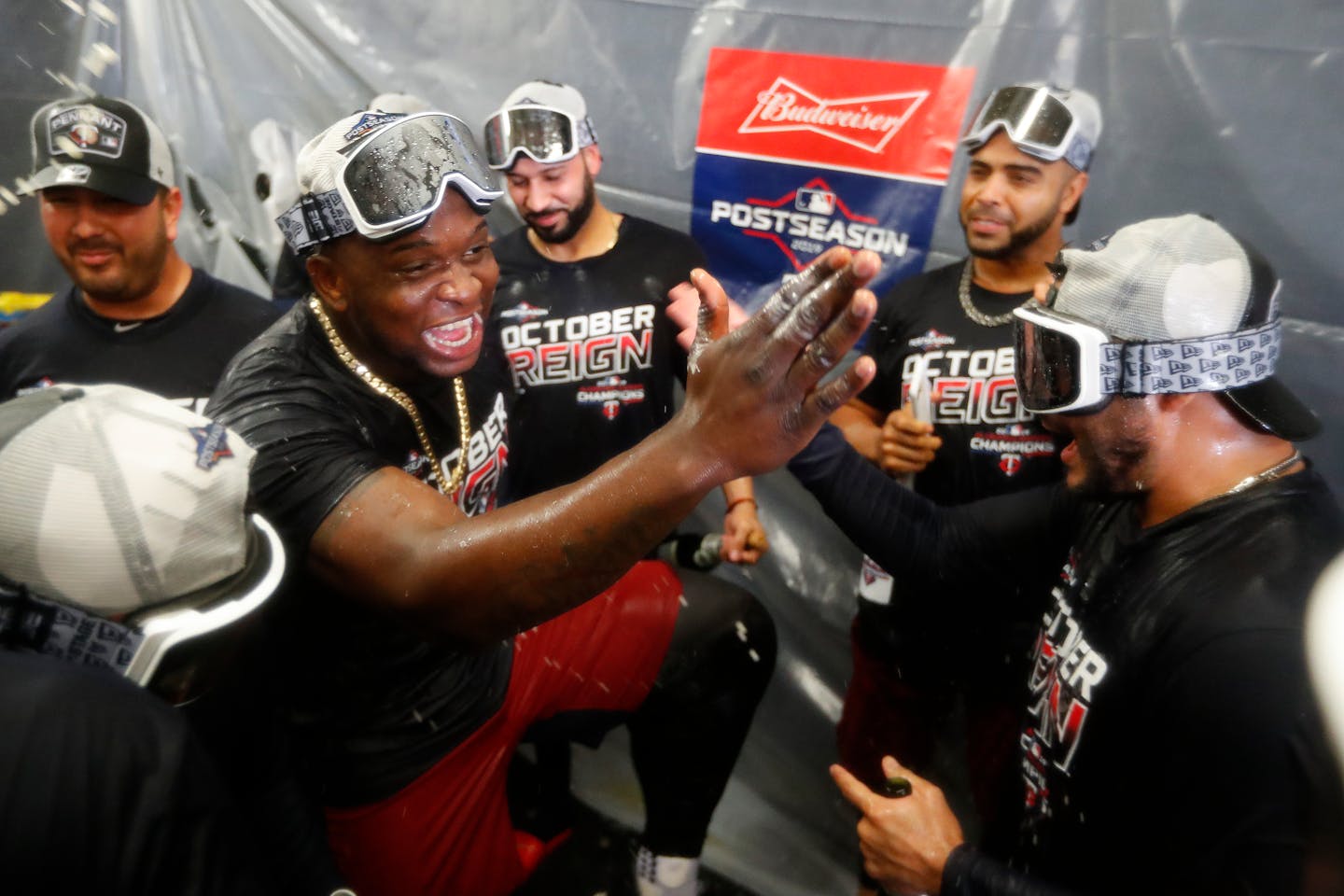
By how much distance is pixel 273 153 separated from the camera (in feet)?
13.5

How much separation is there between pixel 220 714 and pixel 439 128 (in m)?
1.39

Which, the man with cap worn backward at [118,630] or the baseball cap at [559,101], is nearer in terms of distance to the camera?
the man with cap worn backward at [118,630]

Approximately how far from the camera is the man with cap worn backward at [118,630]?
37.1 inches

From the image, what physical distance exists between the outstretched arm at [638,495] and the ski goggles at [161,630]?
215 mm

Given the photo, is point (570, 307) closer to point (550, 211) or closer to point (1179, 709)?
point (550, 211)

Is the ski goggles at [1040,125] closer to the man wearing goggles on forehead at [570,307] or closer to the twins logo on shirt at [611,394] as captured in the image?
the man wearing goggles on forehead at [570,307]

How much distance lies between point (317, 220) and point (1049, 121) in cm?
220

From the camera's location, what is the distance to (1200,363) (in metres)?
1.56

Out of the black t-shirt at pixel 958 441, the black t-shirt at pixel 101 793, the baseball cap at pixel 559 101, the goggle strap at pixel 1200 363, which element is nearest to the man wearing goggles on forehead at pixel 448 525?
the black t-shirt at pixel 101 793

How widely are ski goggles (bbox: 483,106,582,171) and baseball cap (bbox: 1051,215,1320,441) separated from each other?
2.20 meters

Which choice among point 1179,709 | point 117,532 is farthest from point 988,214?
point 117,532

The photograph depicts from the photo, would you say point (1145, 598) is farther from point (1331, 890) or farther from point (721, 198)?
point (721, 198)

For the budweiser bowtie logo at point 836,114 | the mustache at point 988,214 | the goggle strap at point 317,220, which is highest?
the budweiser bowtie logo at point 836,114

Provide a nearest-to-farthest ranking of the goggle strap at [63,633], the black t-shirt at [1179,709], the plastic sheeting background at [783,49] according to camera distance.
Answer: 1. the goggle strap at [63,633]
2. the black t-shirt at [1179,709]
3. the plastic sheeting background at [783,49]
